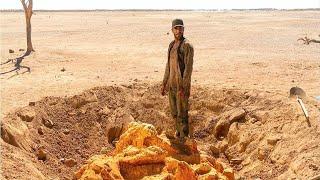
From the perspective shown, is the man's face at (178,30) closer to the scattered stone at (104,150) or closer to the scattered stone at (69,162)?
the scattered stone at (104,150)

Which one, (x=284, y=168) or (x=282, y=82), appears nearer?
(x=284, y=168)

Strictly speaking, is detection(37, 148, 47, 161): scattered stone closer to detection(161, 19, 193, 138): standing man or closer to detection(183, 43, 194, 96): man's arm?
detection(161, 19, 193, 138): standing man

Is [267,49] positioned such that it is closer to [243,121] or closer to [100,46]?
[100,46]

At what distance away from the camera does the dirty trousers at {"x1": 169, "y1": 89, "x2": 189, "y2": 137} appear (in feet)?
21.6

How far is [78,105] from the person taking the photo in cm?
Result: 970

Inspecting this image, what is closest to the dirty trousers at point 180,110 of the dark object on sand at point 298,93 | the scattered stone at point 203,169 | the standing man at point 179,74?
the standing man at point 179,74

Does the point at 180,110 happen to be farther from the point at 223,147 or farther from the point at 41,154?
the point at 41,154

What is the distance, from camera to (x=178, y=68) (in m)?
6.48

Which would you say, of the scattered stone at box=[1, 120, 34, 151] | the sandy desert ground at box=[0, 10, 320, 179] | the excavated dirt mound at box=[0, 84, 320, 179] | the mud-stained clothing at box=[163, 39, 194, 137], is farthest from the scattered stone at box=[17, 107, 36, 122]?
the mud-stained clothing at box=[163, 39, 194, 137]

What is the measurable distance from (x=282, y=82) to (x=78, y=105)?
5873 mm

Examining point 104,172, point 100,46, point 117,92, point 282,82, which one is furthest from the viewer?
point 100,46

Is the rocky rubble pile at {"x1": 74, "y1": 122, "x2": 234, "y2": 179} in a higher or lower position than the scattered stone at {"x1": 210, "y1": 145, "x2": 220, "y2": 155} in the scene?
higher

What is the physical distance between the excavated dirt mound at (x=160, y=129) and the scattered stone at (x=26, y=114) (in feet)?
0.06

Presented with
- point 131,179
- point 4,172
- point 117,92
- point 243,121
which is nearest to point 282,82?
point 243,121
